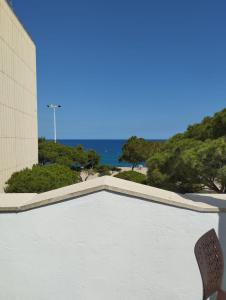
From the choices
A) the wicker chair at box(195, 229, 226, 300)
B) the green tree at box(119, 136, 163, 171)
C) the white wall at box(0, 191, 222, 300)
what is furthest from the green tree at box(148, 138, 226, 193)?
the green tree at box(119, 136, 163, 171)

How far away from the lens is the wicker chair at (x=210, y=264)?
2846mm

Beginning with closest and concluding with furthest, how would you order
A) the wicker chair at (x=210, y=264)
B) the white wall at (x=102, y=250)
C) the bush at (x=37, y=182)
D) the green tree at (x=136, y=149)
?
the wicker chair at (x=210, y=264)
the white wall at (x=102, y=250)
the bush at (x=37, y=182)
the green tree at (x=136, y=149)

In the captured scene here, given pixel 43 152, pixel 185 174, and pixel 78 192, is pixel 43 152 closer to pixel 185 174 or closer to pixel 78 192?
pixel 185 174

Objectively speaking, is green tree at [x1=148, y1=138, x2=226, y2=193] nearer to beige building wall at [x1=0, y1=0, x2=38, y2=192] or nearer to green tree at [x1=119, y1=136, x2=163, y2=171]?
beige building wall at [x1=0, y1=0, x2=38, y2=192]

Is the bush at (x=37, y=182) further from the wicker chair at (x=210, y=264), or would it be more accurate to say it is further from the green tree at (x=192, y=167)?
the wicker chair at (x=210, y=264)

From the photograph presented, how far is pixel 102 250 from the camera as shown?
406 centimetres

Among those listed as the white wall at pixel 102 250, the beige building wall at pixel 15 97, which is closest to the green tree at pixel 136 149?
the beige building wall at pixel 15 97

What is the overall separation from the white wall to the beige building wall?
10.0 meters

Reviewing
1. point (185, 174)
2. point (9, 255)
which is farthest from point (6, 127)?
point (9, 255)

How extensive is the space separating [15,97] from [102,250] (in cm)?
1318

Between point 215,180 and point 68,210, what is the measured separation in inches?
149

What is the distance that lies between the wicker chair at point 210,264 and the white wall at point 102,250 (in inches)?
35.9

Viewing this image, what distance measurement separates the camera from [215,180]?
6914 millimetres

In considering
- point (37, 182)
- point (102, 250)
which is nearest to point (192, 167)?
point (102, 250)
